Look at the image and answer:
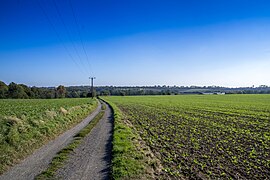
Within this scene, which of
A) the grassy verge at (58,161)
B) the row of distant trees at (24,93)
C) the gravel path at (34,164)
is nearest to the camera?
the grassy verge at (58,161)

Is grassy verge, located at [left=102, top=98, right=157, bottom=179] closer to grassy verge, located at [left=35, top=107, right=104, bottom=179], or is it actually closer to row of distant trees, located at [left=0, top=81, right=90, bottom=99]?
grassy verge, located at [left=35, top=107, right=104, bottom=179]

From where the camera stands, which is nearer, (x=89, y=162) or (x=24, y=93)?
(x=89, y=162)

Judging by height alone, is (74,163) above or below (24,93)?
below

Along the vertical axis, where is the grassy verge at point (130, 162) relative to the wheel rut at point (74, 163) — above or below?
above

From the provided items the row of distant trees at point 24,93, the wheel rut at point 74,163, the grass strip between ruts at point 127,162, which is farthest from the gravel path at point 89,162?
the row of distant trees at point 24,93

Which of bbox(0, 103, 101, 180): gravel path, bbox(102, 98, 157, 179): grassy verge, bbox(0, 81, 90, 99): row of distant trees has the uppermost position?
bbox(0, 81, 90, 99): row of distant trees

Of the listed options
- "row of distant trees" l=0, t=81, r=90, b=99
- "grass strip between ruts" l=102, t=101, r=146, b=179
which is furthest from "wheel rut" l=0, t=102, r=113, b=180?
"row of distant trees" l=0, t=81, r=90, b=99

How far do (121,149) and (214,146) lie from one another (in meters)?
5.41

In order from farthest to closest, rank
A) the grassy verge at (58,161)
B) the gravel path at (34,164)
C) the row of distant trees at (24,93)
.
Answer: the row of distant trees at (24,93) < the gravel path at (34,164) < the grassy verge at (58,161)

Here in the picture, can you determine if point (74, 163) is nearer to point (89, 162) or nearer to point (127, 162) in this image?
point (89, 162)

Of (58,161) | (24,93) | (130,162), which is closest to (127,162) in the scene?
(130,162)

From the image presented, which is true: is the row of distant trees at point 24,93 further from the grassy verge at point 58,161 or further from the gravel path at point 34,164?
the grassy verge at point 58,161

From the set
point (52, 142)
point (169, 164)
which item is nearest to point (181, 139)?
point (169, 164)

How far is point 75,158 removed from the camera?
1049 centimetres
